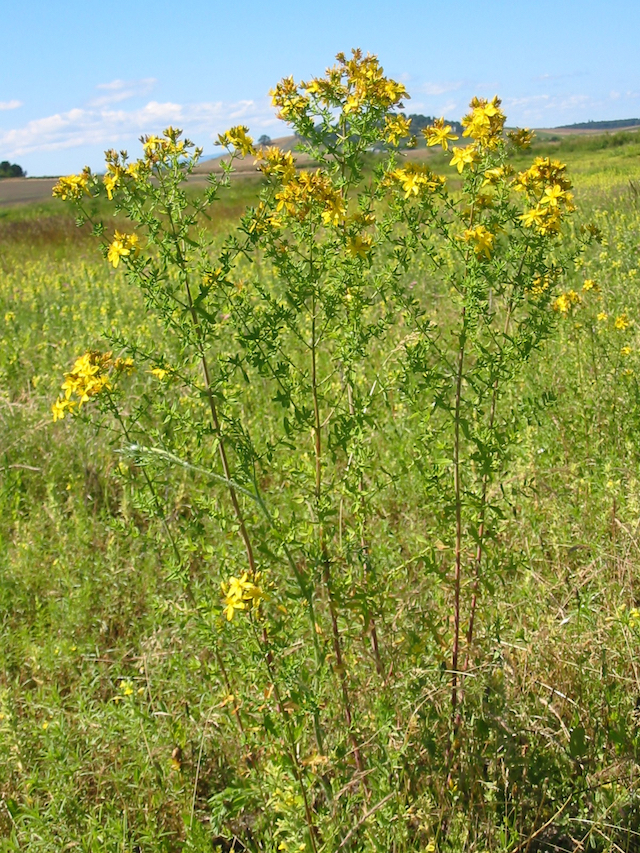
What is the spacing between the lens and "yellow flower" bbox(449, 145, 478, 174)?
177 centimetres

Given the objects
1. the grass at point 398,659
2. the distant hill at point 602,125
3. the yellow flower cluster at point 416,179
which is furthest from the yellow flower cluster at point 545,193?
the distant hill at point 602,125

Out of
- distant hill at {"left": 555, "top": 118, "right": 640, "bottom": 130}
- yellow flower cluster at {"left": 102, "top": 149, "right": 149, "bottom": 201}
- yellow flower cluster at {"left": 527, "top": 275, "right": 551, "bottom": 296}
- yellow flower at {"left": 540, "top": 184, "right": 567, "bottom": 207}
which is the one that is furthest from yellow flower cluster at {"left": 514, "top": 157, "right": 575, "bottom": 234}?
distant hill at {"left": 555, "top": 118, "right": 640, "bottom": 130}

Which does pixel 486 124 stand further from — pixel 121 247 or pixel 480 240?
pixel 121 247

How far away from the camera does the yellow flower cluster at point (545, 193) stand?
1.89 metres

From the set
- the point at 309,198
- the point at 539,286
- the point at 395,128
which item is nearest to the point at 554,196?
the point at 539,286

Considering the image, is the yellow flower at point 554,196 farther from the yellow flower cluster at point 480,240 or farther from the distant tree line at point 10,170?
the distant tree line at point 10,170

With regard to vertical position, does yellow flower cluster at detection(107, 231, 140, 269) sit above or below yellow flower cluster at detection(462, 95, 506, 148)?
below

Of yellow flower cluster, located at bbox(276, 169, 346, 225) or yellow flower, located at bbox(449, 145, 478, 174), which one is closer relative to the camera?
yellow flower cluster, located at bbox(276, 169, 346, 225)

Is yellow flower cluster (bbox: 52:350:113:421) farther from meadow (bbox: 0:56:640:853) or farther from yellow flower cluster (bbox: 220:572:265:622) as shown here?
yellow flower cluster (bbox: 220:572:265:622)

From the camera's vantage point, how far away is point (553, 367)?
403 centimetres

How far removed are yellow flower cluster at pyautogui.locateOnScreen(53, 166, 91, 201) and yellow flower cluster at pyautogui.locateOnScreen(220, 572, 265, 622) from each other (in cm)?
104

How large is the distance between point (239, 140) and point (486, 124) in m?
0.65

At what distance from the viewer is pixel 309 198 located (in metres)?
1.63

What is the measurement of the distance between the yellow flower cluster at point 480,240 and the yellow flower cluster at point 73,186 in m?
0.95
